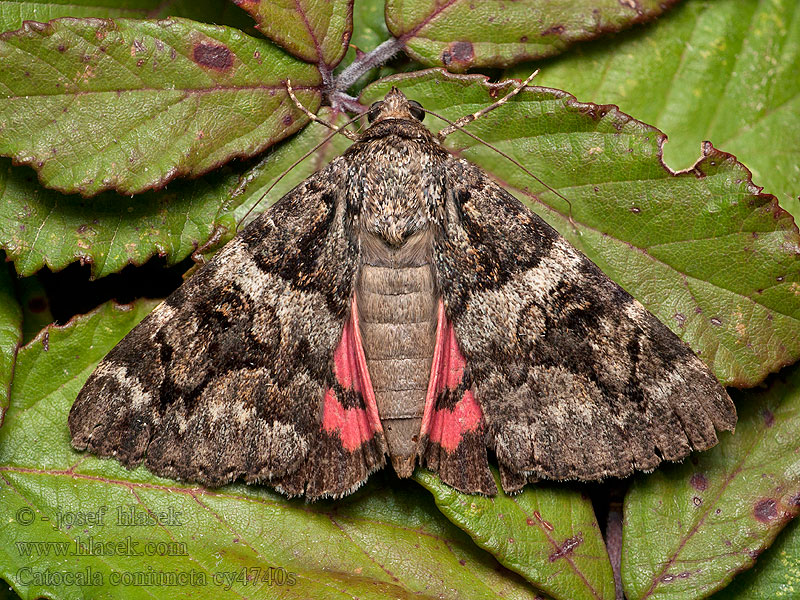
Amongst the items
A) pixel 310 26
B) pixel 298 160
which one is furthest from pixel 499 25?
pixel 298 160

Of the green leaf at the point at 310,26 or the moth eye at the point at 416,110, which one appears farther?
the moth eye at the point at 416,110

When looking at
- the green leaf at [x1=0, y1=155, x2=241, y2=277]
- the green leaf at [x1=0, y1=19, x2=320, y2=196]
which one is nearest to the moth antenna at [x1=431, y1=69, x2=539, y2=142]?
the green leaf at [x1=0, y1=19, x2=320, y2=196]

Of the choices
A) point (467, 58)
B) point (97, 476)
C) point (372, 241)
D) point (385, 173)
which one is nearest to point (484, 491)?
point (372, 241)

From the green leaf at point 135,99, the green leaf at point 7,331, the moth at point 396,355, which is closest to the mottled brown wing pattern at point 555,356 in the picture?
the moth at point 396,355

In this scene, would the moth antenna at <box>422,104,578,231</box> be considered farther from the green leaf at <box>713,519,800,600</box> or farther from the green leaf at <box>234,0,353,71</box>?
the green leaf at <box>713,519,800,600</box>

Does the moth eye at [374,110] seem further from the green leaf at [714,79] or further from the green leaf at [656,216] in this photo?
the green leaf at [714,79]

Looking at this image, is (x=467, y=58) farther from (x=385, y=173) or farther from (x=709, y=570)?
(x=709, y=570)
